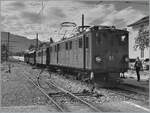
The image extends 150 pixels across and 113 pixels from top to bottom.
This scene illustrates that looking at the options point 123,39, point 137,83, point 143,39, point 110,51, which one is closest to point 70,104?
point 110,51

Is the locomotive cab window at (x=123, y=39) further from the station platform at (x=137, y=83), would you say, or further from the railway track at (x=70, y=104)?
the railway track at (x=70, y=104)

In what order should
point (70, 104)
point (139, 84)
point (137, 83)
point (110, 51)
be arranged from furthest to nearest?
point (137, 83) → point (139, 84) → point (110, 51) → point (70, 104)

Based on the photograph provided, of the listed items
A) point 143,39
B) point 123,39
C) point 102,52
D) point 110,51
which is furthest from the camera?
point 143,39

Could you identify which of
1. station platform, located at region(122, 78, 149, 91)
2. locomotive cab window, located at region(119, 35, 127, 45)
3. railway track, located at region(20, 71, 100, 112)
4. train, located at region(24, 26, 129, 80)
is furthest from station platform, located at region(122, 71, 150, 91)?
railway track, located at region(20, 71, 100, 112)

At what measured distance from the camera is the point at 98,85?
1371 centimetres

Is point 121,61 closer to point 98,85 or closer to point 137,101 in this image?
point 98,85

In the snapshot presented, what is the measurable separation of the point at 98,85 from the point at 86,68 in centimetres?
107

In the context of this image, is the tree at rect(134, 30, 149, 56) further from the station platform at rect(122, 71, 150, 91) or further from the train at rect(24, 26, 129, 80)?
the train at rect(24, 26, 129, 80)

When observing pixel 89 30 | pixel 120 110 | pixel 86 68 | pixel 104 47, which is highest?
pixel 89 30

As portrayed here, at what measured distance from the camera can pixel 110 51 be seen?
13.6 metres

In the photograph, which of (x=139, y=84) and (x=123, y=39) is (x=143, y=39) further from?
(x=123, y=39)

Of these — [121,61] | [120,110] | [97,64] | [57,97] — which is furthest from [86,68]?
[120,110]

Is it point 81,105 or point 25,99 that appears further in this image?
point 25,99

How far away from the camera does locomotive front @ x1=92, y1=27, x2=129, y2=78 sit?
518 inches
